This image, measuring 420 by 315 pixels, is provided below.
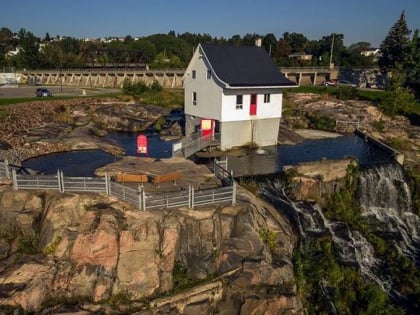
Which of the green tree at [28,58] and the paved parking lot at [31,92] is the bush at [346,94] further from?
the green tree at [28,58]

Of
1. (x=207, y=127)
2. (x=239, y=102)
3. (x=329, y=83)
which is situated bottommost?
(x=207, y=127)

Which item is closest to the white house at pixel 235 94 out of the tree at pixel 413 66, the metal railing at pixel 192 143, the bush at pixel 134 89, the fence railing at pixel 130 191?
the metal railing at pixel 192 143

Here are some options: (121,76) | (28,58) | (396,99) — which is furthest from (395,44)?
(28,58)

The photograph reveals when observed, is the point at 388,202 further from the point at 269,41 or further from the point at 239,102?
the point at 269,41

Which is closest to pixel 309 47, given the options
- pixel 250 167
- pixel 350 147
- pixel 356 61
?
pixel 356 61

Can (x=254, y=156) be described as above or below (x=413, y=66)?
below

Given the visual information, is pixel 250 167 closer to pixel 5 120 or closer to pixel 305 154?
pixel 305 154

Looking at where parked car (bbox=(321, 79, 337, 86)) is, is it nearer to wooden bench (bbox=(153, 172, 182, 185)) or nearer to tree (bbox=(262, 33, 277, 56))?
tree (bbox=(262, 33, 277, 56))
